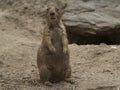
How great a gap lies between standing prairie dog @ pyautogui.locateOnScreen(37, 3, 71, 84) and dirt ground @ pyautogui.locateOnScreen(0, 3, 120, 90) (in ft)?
0.63

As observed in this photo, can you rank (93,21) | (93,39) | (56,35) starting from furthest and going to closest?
1. (93,39)
2. (93,21)
3. (56,35)

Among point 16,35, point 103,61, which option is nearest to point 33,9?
point 16,35

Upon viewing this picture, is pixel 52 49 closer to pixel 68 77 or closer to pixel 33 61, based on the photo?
pixel 68 77

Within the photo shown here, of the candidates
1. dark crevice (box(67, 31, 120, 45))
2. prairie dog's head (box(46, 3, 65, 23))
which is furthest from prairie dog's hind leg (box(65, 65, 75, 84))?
dark crevice (box(67, 31, 120, 45))

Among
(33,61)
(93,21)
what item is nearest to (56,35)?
(33,61)

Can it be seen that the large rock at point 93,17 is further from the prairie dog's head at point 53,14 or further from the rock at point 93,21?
the prairie dog's head at point 53,14

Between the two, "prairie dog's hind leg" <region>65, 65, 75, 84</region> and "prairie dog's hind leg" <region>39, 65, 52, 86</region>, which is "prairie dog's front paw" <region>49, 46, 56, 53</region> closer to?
"prairie dog's hind leg" <region>39, 65, 52, 86</region>

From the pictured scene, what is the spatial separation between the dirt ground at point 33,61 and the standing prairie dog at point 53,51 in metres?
0.19

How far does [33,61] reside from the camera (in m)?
8.41

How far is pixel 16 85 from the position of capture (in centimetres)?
644

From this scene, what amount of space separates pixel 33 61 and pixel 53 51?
1997 millimetres

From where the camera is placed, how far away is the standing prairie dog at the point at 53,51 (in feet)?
21.2

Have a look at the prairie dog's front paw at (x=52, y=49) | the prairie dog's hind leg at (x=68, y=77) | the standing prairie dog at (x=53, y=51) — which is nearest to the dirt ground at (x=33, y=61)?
the prairie dog's hind leg at (x=68, y=77)

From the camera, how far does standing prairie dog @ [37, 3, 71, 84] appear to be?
646 cm
